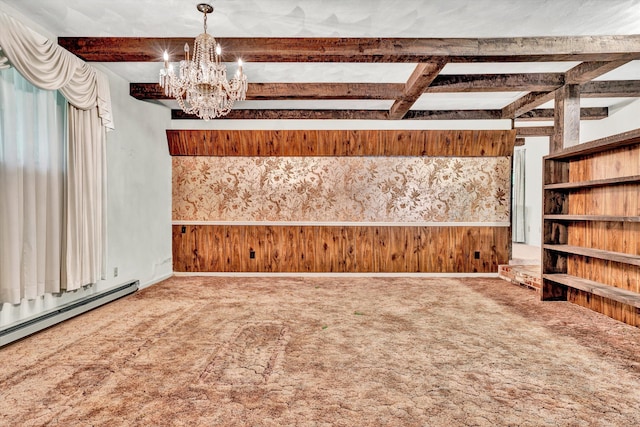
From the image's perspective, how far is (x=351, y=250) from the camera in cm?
534

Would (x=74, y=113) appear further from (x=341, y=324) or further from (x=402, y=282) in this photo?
(x=402, y=282)

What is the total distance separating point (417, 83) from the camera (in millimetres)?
3621

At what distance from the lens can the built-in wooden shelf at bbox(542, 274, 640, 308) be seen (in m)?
2.81

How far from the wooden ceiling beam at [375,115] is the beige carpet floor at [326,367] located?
114 inches

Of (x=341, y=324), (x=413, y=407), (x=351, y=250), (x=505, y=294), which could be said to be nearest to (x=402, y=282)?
(x=351, y=250)

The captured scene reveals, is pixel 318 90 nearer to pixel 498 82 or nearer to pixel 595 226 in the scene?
pixel 498 82

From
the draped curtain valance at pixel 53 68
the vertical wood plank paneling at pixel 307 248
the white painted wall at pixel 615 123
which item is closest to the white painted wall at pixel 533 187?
the white painted wall at pixel 615 123

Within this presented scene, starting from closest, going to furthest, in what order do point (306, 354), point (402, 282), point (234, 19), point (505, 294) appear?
1. point (306, 354)
2. point (234, 19)
3. point (505, 294)
4. point (402, 282)

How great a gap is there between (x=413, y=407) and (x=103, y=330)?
2682 millimetres

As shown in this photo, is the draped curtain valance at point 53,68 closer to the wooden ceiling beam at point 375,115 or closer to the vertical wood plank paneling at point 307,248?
the wooden ceiling beam at point 375,115

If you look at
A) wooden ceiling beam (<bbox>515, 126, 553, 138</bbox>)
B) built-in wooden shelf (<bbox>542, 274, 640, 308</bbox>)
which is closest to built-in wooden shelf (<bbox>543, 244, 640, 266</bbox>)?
built-in wooden shelf (<bbox>542, 274, 640, 308</bbox>)

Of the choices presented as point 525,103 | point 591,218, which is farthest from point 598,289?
point 525,103

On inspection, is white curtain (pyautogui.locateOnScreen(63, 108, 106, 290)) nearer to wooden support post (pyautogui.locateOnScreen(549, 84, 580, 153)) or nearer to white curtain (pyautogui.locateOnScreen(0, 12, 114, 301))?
white curtain (pyautogui.locateOnScreen(0, 12, 114, 301))

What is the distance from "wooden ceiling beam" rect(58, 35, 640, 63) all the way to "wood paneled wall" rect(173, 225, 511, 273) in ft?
9.41
